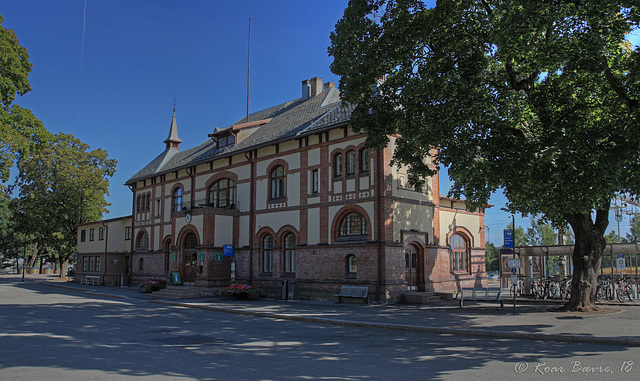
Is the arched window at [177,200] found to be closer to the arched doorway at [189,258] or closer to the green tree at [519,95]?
the arched doorway at [189,258]

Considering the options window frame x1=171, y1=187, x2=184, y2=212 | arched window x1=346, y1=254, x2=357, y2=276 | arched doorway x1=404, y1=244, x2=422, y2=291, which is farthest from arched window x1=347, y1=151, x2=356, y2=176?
window frame x1=171, y1=187, x2=184, y2=212

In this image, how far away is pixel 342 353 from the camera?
33.6ft

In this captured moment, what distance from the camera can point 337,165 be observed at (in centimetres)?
2409

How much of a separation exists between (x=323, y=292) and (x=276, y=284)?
11.7 feet

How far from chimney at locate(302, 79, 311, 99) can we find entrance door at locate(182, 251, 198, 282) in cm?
1315

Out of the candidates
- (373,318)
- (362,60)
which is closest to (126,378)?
(373,318)

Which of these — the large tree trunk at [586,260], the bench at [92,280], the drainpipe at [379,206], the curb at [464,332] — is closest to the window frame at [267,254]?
the curb at [464,332]

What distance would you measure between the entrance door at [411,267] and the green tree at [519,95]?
707 cm

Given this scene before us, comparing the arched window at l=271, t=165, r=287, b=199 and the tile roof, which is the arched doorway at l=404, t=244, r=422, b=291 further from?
the arched window at l=271, t=165, r=287, b=199

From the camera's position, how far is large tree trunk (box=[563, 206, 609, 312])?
55.0 ft

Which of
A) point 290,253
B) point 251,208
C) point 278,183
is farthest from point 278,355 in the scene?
point 251,208

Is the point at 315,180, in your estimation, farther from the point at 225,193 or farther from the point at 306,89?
the point at 306,89

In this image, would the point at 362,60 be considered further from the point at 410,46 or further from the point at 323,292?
the point at 323,292

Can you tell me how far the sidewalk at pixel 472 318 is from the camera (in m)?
12.3
